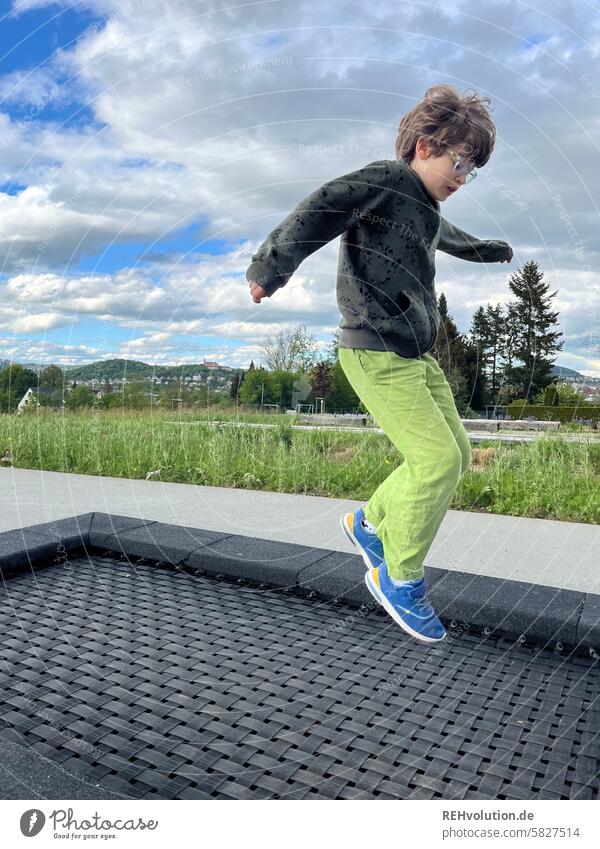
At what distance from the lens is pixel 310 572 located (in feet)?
7.38

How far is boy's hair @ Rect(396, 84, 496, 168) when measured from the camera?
5.41 feet

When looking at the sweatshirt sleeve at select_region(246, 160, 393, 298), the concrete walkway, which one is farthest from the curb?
the sweatshirt sleeve at select_region(246, 160, 393, 298)

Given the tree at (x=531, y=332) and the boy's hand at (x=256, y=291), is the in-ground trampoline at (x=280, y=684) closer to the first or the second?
the tree at (x=531, y=332)

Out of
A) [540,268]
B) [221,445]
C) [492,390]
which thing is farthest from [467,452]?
[221,445]

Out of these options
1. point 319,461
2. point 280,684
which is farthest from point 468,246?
point 319,461

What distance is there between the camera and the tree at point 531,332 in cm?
196

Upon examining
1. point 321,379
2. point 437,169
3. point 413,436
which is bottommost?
point 413,436

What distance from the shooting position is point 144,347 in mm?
2092

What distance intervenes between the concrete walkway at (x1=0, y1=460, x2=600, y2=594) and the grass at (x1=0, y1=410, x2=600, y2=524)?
0.10 meters

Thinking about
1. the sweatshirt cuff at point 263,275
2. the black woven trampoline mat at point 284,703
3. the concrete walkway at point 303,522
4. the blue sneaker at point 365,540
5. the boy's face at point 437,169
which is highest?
the boy's face at point 437,169

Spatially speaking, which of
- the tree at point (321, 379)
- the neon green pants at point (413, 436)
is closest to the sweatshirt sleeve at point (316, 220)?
the neon green pants at point (413, 436)

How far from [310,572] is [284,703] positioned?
727 mm

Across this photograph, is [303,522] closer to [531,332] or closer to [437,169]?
[531,332]

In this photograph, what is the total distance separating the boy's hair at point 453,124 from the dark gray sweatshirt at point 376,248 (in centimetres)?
8
